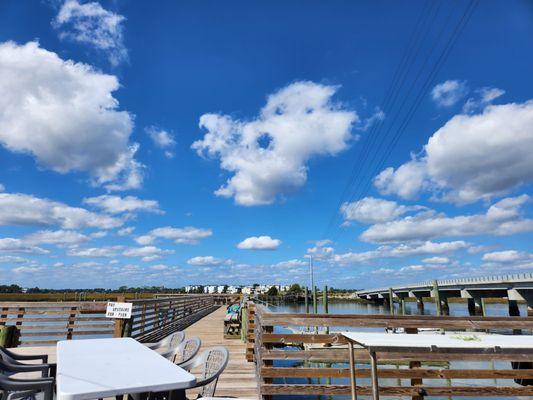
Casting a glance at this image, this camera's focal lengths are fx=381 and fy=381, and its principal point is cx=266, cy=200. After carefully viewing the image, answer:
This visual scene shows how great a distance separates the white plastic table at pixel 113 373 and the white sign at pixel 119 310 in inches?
175

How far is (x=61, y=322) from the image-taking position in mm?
9680

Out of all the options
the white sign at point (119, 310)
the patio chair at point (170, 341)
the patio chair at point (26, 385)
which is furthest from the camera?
the white sign at point (119, 310)

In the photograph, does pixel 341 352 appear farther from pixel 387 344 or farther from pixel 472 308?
pixel 472 308

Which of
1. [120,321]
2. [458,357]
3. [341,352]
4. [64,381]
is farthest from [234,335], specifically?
[64,381]

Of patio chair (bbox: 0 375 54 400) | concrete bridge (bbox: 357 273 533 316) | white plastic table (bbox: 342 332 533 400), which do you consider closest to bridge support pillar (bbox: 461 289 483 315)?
concrete bridge (bbox: 357 273 533 316)

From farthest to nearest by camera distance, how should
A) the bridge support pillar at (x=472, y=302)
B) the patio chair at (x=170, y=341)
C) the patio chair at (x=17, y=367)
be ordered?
the bridge support pillar at (x=472, y=302) < the patio chair at (x=170, y=341) < the patio chair at (x=17, y=367)

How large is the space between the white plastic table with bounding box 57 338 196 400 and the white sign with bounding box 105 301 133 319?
4444 millimetres

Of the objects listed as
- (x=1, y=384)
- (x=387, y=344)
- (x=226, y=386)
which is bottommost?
(x=226, y=386)

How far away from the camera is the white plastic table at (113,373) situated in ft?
7.59

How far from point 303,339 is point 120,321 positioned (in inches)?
206

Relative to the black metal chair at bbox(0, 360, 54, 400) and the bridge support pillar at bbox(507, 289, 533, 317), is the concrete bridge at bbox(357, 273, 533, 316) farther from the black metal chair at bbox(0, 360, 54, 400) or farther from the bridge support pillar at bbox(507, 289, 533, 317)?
the black metal chair at bbox(0, 360, 54, 400)

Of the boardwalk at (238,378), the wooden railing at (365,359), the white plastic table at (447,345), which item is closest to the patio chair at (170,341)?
the boardwalk at (238,378)

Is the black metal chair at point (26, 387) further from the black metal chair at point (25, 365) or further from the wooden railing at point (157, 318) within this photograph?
the wooden railing at point (157, 318)

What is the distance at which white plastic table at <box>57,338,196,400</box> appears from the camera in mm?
2312
